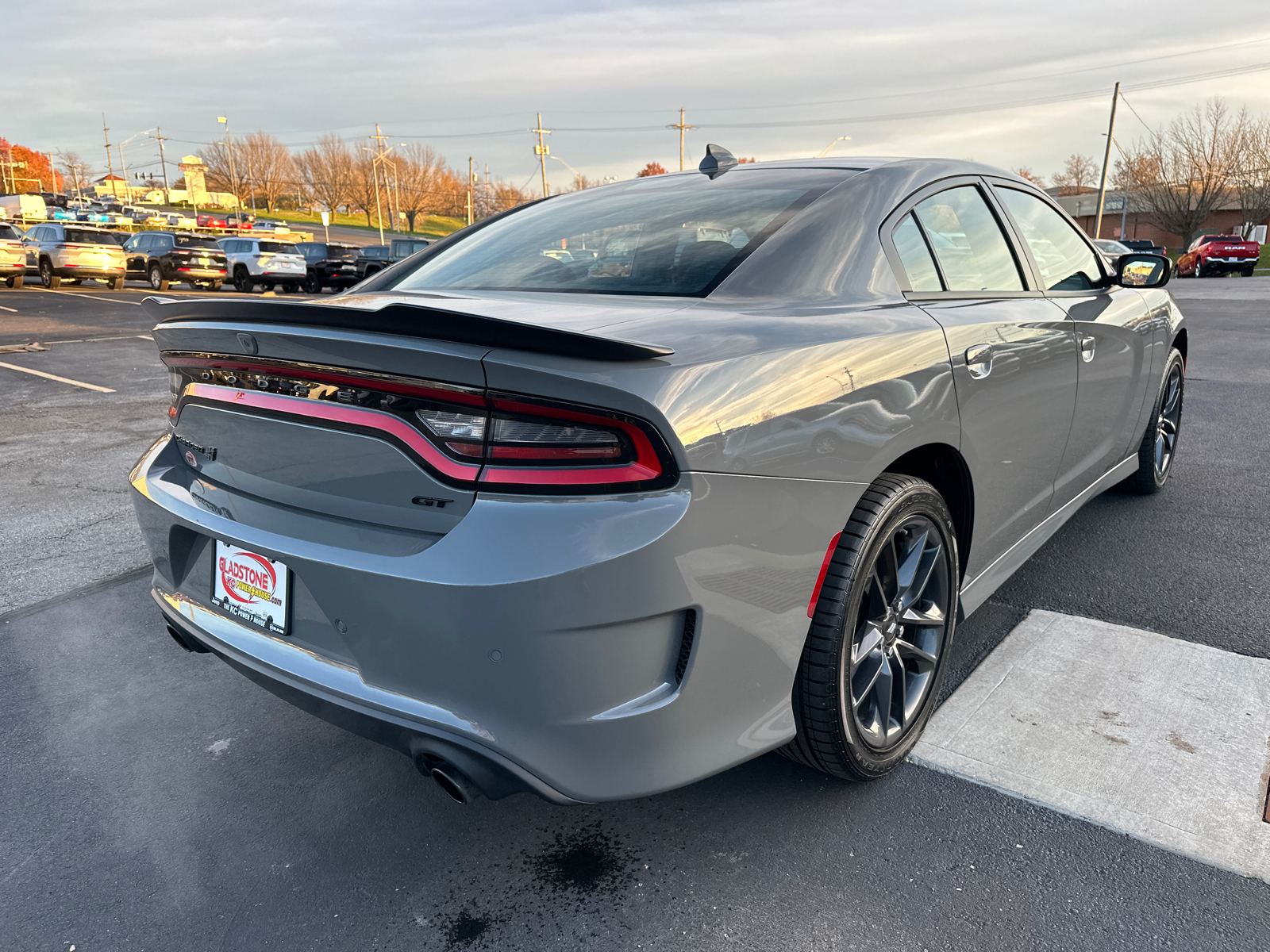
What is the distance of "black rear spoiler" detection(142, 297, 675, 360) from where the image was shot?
1560 mm

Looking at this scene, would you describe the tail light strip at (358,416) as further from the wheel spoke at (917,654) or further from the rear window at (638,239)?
the wheel spoke at (917,654)

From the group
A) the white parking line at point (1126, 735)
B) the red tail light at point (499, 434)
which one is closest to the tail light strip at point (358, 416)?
the red tail light at point (499, 434)

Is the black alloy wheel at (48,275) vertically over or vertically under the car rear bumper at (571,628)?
over

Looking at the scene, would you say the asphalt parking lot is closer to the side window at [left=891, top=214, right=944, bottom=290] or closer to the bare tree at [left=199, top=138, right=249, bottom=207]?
the side window at [left=891, top=214, right=944, bottom=290]

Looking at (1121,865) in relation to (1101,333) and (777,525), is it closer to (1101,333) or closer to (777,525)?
→ (777,525)

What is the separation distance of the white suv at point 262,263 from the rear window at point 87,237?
3.15m

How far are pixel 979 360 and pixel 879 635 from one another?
811 millimetres

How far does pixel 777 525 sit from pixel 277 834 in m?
1.46

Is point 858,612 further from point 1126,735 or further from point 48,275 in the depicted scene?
point 48,275

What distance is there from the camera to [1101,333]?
3.33m

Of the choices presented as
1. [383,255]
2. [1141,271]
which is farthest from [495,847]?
[383,255]

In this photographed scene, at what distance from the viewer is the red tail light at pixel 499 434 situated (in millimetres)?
1581

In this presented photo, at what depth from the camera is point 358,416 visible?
5.73 ft

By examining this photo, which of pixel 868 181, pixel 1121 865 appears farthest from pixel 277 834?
pixel 868 181
